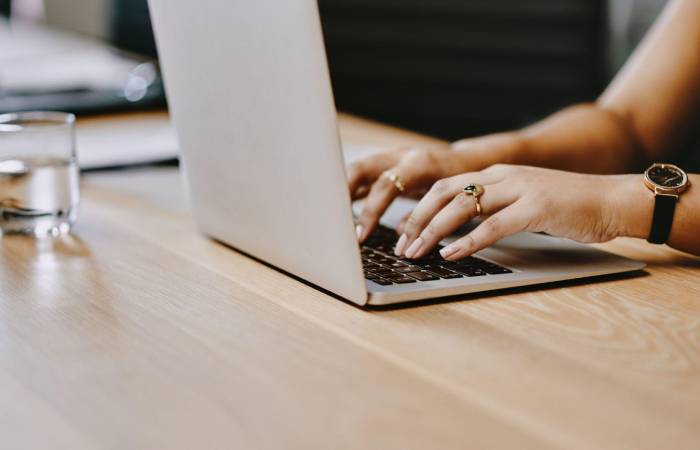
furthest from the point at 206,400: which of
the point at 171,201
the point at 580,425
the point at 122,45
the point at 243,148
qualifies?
the point at 122,45

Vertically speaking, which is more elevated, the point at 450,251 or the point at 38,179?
the point at 38,179

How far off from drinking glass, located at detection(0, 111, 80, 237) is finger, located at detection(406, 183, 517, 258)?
48 cm

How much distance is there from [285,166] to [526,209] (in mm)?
245

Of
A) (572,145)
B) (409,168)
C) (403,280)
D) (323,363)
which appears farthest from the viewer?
(572,145)

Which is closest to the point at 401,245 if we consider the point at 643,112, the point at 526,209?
the point at 526,209

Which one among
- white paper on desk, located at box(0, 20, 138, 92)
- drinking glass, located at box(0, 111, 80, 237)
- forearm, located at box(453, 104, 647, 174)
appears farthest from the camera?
white paper on desk, located at box(0, 20, 138, 92)

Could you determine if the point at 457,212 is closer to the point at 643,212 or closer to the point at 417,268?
the point at 417,268

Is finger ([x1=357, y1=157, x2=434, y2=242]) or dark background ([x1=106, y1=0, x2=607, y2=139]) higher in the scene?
dark background ([x1=106, y1=0, x2=607, y2=139])

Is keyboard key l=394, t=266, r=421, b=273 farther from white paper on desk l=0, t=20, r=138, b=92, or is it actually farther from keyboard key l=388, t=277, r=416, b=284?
white paper on desk l=0, t=20, r=138, b=92

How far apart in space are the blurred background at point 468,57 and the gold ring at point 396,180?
1.86 m

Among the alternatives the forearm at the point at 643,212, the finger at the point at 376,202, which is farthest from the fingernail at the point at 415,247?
the forearm at the point at 643,212

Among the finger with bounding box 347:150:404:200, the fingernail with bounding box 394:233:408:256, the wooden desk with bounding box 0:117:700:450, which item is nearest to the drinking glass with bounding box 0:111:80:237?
the wooden desk with bounding box 0:117:700:450

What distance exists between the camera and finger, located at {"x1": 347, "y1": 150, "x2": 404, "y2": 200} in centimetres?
106

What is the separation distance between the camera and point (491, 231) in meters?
0.82
